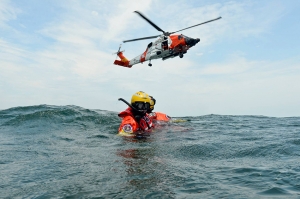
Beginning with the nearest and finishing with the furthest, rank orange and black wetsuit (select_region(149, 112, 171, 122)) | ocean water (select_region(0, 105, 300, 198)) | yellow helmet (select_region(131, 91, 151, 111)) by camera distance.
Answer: ocean water (select_region(0, 105, 300, 198)) < yellow helmet (select_region(131, 91, 151, 111)) < orange and black wetsuit (select_region(149, 112, 171, 122))

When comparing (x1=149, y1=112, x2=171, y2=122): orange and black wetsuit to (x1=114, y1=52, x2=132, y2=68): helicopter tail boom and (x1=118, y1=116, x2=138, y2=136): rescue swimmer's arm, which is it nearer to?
(x1=118, y1=116, x2=138, y2=136): rescue swimmer's arm

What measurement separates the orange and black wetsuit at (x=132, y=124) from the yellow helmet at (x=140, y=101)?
29 cm

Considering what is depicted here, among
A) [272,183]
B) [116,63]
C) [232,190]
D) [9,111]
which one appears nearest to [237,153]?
[272,183]

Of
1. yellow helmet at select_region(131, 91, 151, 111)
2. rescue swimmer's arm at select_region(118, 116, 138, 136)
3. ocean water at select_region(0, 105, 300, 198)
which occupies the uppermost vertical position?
yellow helmet at select_region(131, 91, 151, 111)

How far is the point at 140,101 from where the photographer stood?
1002 centimetres

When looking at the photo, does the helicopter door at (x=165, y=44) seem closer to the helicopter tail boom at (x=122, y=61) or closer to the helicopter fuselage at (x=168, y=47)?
the helicopter fuselage at (x=168, y=47)

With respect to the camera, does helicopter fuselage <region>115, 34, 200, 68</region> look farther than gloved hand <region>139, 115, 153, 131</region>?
Yes

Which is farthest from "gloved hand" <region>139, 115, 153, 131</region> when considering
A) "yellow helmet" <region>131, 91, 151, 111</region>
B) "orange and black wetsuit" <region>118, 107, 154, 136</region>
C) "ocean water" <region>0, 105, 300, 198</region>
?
"ocean water" <region>0, 105, 300, 198</region>

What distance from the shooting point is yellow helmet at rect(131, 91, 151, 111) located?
10000 mm

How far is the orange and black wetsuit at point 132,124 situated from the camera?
9250mm

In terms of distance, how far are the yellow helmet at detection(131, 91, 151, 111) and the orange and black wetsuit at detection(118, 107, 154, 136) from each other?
0.29 meters

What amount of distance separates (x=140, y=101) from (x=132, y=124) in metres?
1.06

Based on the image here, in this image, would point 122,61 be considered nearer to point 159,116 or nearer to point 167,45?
point 167,45

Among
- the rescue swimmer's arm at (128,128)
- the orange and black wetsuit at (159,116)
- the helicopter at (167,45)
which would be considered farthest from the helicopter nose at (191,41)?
the rescue swimmer's arm at (128,128)
